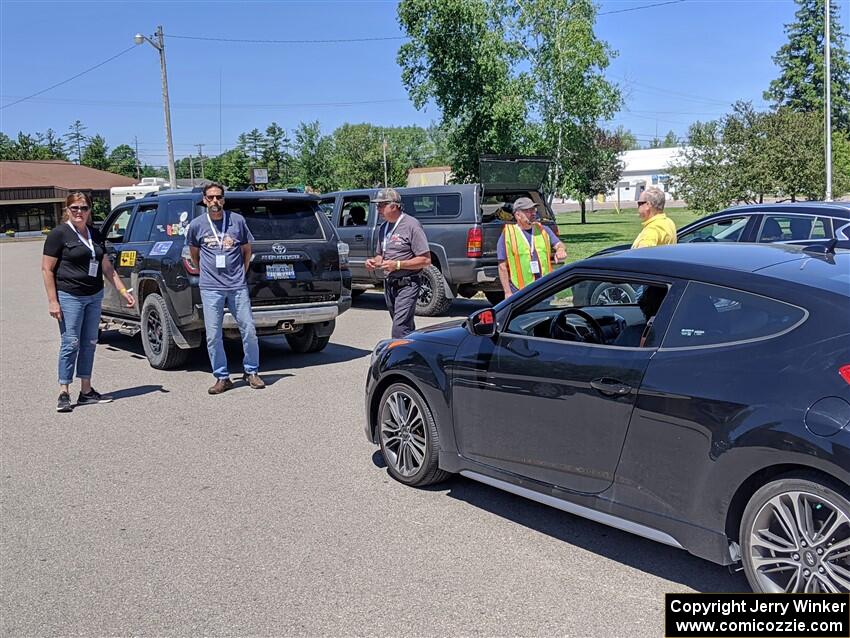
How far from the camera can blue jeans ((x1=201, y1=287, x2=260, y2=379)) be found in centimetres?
803

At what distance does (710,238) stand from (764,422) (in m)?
7.61

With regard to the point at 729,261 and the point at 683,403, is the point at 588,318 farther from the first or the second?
the point at 683,403

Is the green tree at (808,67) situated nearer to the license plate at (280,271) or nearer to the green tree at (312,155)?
the green tree at (312,155)

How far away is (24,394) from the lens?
8.48 meters

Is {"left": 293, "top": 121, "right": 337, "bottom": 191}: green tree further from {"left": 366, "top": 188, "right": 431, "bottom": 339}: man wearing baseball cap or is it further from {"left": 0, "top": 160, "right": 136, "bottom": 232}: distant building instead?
{"left": 366, "top": 188, "right": 431, "bottom": 339}: man wearing baseball cap

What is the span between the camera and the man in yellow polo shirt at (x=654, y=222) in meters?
7.36

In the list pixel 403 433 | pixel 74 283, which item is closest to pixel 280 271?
pixel 74 283

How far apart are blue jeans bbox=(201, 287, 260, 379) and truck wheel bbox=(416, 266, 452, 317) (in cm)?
459

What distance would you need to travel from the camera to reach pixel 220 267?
7949 mm

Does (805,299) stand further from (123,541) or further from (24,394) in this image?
(24,394)

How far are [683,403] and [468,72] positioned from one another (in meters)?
24.2

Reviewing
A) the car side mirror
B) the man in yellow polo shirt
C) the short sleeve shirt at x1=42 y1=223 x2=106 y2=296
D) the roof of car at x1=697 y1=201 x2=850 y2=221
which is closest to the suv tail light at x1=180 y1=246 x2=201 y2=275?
the short sleeve shirt at x1=42 y1=223 x2=106 y2=296

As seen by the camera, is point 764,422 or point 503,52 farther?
point 503,52

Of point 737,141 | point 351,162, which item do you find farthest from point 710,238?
point 351,162
